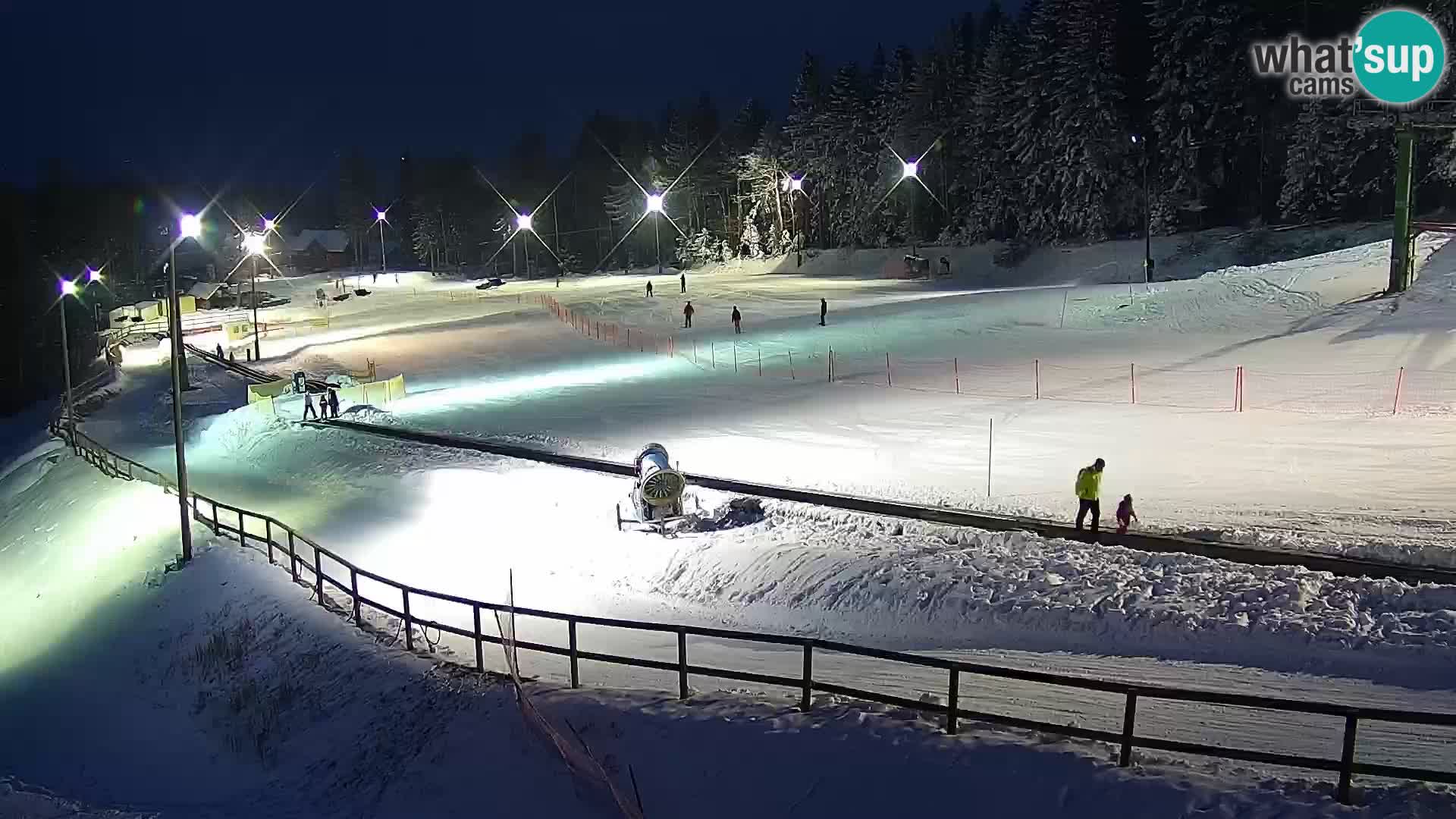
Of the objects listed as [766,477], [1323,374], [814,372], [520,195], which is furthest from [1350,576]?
[520,195]

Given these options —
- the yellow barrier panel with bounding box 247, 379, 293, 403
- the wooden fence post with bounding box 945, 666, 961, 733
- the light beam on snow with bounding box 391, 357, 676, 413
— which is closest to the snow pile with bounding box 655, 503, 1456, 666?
the wooden fence post with bounding box 945, 666, 961, 733

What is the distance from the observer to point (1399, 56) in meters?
39.8

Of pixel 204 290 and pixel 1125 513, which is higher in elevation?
pixel 204 290

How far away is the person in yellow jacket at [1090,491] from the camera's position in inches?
671

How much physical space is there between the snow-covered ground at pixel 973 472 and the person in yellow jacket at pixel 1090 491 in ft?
2.84

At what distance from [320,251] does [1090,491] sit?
508 ft

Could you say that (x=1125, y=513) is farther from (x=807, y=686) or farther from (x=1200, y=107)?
(x=1200, y=107)

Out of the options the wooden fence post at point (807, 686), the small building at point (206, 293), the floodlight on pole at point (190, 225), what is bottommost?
the wooden fence post at point (807, 686)

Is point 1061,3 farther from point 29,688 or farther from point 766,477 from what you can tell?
point 29,688

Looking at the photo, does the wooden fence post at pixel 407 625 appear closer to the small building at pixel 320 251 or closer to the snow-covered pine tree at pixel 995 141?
the snow-covered pine tree at pixel 995 141

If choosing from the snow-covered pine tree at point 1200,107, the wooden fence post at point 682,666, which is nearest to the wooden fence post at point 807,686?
the wooden fence post at point 682,666

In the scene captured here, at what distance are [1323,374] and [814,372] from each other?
1643cm

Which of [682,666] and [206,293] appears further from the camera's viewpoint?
[206,293]

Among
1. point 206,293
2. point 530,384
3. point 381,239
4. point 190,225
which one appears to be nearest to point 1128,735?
point 190,225
